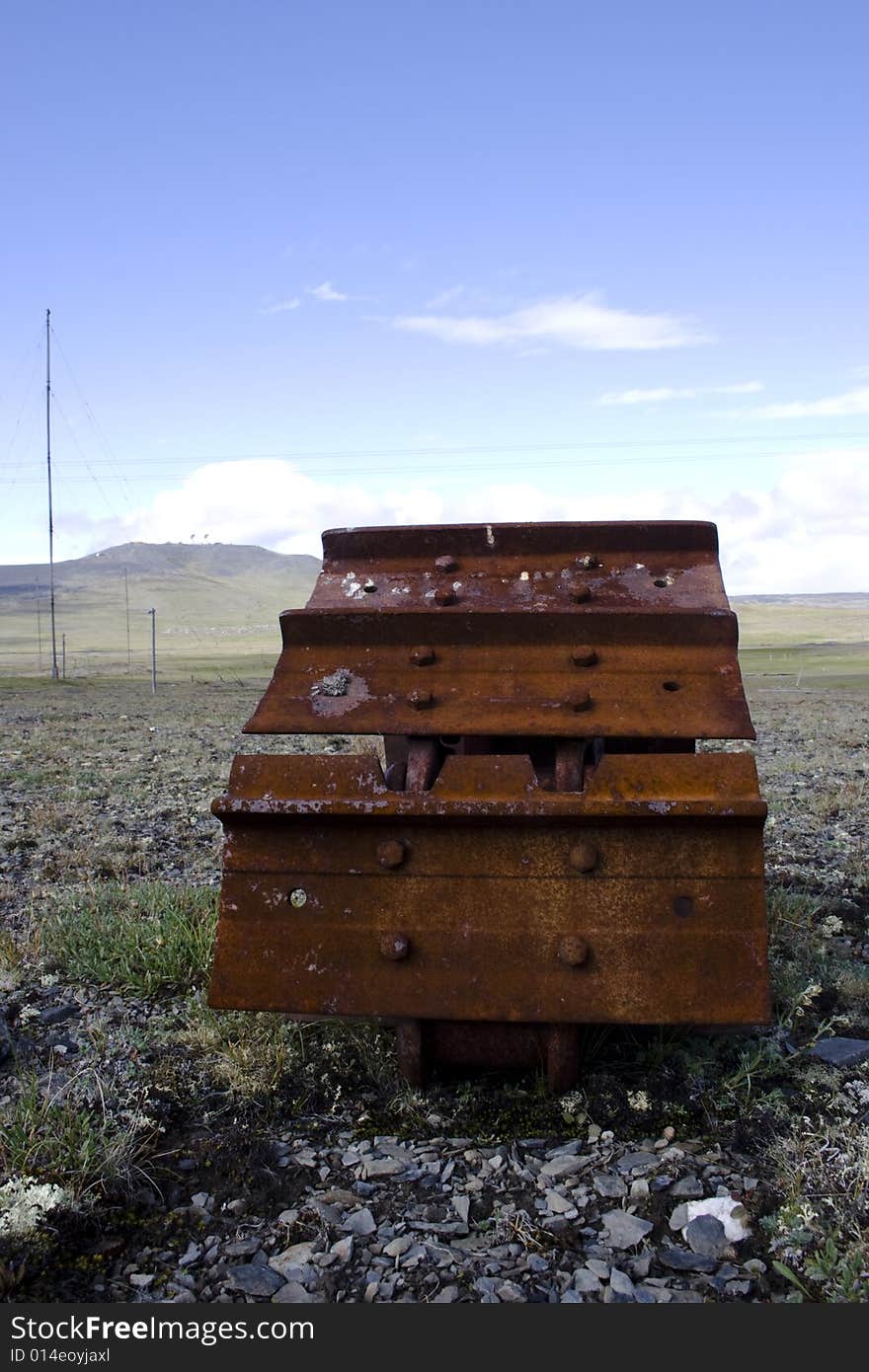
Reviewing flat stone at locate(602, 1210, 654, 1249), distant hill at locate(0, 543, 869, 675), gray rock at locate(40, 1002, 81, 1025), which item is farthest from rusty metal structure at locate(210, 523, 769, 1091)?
distant hill at locate(0, 543, 869, 675)

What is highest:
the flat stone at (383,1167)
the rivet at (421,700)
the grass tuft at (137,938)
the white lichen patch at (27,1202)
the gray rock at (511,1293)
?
the rivet at (421,700)

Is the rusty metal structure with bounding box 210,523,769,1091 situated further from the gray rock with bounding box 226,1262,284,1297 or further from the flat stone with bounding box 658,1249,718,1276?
the gray rock with bounding box 226,1262,284,1297

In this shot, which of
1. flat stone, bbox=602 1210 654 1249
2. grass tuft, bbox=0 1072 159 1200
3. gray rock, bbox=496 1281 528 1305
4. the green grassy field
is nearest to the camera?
gray rock, bbox=496 1281 528 1305

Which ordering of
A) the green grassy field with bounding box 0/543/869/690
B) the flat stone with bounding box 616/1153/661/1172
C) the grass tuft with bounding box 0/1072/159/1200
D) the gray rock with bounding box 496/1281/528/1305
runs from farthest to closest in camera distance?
1. the green grassy field with bounding box 0/543/869/690
2. the flat stone with bounding box 616/1153/661/1172
3. the grass tuft with bounding box 0/1072/159/1200
4. the gray rock with bounding box 496/1281/528/1305

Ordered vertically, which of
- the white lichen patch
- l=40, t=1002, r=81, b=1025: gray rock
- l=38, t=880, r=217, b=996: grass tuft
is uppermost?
l=38, t=880, r=217, b=996: grass tuft

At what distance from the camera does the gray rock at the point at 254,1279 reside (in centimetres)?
279

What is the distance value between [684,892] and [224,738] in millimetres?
14240

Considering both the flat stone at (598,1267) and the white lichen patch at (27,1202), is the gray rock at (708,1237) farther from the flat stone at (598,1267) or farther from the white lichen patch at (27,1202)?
the white lichen patch at (27,1202)

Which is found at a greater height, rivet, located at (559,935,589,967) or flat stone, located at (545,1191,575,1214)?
rivet, located at (559,935,589,967)

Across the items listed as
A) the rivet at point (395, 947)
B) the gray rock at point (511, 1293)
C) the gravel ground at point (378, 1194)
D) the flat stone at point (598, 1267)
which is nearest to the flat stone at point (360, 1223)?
the gravel ground at point (378, 1194)

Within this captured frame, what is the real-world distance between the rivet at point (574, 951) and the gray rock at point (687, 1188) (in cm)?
69

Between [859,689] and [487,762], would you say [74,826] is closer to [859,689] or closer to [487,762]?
[487,762]

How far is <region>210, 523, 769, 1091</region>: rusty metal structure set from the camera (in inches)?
134

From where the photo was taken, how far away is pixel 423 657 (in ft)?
13.2
